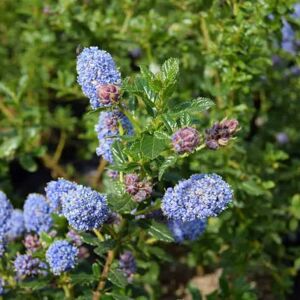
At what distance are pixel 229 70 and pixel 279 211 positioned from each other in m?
0.67

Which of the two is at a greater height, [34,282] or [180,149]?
[180,149]

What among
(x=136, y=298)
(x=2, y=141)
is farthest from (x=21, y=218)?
(x=2, y=141)

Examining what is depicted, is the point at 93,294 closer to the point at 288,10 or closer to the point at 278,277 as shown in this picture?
the point at 278,277

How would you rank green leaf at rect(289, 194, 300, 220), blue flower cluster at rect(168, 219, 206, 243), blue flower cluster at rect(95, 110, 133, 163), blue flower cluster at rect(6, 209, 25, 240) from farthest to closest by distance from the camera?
green leaf at rect(289, 194, 300, 220) → blue flower cluster at rect(6, 209, 25, 240) → blue flower cluster at rect(168, 219, 206, 243) → blue flower cluster at rect(95, 110, 133, 163)

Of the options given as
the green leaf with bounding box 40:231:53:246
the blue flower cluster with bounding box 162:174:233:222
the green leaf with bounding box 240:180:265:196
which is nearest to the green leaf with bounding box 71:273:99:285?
the green leaf with bounding box 40:231:53:246

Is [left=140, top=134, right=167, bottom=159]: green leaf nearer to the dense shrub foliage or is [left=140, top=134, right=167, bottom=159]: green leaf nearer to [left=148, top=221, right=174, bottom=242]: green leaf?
the dense shrub foliage

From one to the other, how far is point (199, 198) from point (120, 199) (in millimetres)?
269

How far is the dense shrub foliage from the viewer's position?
170cm

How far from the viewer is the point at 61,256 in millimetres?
1909

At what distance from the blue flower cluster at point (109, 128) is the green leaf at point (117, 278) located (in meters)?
0.32

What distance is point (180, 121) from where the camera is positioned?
1.70 metres

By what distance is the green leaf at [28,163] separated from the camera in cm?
295

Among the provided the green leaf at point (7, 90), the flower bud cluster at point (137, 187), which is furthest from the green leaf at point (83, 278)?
the green leaf at point (7, 90)

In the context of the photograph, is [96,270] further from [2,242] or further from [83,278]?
[2,242]
